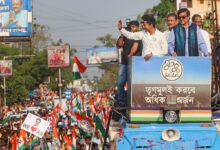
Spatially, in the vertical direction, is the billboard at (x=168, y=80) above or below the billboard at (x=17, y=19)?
below

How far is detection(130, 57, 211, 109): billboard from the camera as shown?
7.23 metres

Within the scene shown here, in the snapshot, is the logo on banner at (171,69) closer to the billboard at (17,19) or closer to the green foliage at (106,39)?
the billboard at (17,19)

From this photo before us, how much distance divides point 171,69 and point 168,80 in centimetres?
13

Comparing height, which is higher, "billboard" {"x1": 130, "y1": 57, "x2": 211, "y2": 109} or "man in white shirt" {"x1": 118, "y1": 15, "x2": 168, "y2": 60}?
"man in white shirt" {"x1": 118, "y1": 15, "x2": 168, "y2": 60}

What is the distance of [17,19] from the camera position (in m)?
45.7

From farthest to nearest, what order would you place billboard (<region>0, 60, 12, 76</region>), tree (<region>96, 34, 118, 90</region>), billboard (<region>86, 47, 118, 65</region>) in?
tree (<region>96, 34, 118, 90</region>) → billboard (<region>86, 47, 118, 65</region>) → billboard (<region>0, 60, 12, 76</region>)

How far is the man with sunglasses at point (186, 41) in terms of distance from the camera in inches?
316

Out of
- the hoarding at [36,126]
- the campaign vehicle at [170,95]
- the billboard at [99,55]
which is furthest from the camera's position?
the billboard at [99,55]

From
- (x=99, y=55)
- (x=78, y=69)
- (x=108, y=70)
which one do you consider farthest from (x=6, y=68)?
(x=108, y=70)

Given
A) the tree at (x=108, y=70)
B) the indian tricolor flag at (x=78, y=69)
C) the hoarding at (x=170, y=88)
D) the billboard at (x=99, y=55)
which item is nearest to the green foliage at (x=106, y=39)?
the tree at (x=108, y=70)

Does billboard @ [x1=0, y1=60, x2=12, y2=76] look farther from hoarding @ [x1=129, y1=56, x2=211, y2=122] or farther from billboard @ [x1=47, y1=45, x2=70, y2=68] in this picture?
hoarding @ [x1=129, y1=56, x2=211, y2=122]

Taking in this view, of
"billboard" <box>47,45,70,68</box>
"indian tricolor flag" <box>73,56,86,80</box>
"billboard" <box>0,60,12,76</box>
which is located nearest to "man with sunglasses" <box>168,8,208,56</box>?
"indian tricolor flag" <box>73,56,86,80</box>

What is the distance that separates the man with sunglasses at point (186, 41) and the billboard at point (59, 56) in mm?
41159

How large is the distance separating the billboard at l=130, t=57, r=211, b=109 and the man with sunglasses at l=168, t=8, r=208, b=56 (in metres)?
0.77
